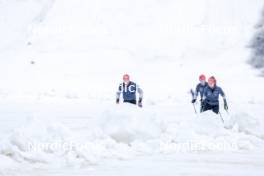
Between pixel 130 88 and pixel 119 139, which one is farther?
pixel 130 88

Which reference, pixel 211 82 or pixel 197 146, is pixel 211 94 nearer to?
pixel 211 82

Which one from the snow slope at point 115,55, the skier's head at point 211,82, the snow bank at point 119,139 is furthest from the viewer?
the snow slope at point 115,55

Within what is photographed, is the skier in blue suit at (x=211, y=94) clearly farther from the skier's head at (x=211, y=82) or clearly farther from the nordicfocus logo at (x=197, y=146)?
the nordicfocus logo at (x=197, y=146)

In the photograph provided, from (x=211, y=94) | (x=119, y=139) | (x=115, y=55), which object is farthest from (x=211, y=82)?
(x=115, y=55)

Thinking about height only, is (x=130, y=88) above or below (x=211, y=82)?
below

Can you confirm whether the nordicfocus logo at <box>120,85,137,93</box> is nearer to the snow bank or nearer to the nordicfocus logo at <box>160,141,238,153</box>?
the snow bank

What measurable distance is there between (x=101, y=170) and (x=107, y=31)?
32.6 metres

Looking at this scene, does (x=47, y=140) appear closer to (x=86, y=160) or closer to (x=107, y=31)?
(x=86, y=160)

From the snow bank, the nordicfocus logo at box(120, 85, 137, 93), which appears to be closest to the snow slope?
the nordicfocus logo at box(120, 85, 137, 93)

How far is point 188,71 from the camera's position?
36.8 meters

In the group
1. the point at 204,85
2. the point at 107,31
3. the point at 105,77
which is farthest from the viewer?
the point at 107,31

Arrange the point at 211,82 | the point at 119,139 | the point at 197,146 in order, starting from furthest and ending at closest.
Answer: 1. the point at 211,82
2. the point at 197,146
3. the point at 119,139

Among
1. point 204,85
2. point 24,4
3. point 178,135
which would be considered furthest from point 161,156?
point 24,4

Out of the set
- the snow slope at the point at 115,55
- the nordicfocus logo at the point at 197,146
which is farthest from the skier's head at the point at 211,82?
the nordicfocus logo at the point at 197,146
